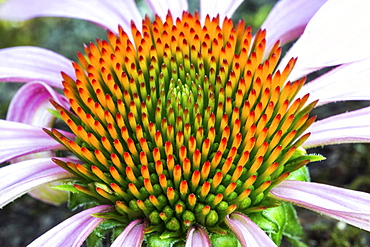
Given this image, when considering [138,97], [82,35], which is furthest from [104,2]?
[82,35]

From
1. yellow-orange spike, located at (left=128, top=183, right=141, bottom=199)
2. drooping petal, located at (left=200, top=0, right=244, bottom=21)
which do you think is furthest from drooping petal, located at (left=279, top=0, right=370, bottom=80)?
yellow-orange spike, located at (left=128, top=183, right=141, bottom=199)

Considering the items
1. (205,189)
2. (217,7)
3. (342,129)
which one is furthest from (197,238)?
(217,7)

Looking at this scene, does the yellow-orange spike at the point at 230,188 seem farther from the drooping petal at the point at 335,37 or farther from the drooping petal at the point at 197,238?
the drooping petal at the point at 335,37

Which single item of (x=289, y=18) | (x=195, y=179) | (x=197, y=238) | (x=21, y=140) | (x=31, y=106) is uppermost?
(x=289, y=18)

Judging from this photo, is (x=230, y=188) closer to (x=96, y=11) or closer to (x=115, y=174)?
(x=115, y=174)

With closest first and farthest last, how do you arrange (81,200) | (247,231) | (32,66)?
(247,231), (81,200), (32,66)

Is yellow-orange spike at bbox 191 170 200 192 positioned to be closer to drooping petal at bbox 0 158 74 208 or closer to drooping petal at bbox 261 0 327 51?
drooping petal at bbox 0 158 74 208
